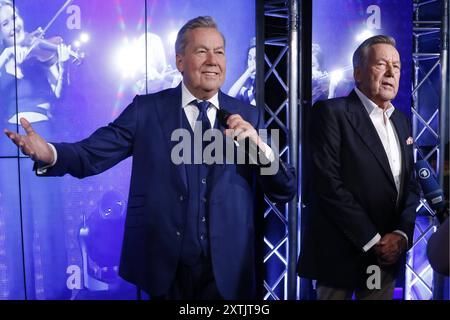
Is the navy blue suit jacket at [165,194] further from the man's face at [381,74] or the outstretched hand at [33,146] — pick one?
the man's face at [381,74]

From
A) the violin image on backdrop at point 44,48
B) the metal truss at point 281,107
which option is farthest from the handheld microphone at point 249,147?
the violin image on backdrop at point 44,48

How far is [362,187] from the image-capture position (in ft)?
9.09

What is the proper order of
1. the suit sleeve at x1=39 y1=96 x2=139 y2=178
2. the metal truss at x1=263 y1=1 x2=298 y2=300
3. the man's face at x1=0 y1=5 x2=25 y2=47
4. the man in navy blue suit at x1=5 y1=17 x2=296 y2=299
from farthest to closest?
the metal truss at x1=263 y1=1 x2=298 y2=300
the man's face at x1=0 y1=5 x2=25 y2=47
the man in navy blue suit at x1=5 y1=17 x2=296 y2=299
the suit sleeve at x1=39 y1=96 x2=139 y2=178

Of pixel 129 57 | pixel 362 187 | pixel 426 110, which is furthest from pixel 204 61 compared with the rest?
pixel 426 110

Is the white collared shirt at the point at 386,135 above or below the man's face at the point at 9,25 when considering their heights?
below

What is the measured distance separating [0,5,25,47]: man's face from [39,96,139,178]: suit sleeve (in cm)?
79

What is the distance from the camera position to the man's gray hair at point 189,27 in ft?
Answer: 8.91

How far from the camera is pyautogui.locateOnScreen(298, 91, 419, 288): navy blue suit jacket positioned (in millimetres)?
2736

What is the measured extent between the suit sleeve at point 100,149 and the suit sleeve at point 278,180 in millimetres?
737

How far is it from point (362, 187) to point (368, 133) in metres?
0.31

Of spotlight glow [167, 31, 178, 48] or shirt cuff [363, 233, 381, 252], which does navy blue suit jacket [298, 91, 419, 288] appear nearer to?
shirt cuff [363, 233, 381, 252]

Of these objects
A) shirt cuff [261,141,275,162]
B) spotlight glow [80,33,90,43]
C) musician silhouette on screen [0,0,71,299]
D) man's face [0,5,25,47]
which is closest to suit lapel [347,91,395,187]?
shirt cuff [261,141,275,162]
